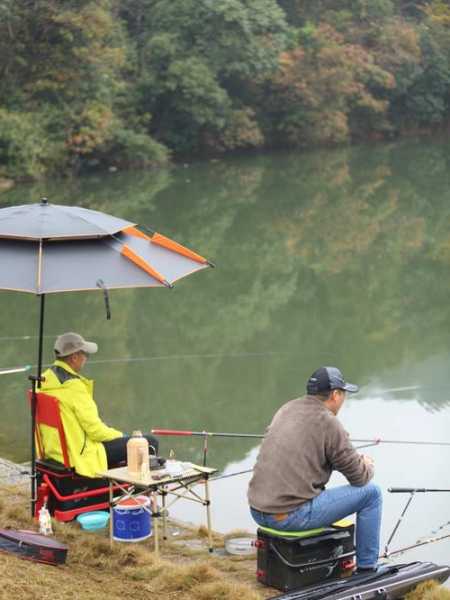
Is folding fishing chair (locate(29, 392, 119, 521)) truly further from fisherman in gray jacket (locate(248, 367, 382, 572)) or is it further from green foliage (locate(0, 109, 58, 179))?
green foliage (locate(0, 109, 58, 179))

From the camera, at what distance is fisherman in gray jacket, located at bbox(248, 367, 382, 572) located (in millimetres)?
4504

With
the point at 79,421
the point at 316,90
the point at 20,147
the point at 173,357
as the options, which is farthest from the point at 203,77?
the point at 79,421

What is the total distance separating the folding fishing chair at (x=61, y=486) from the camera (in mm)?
5473

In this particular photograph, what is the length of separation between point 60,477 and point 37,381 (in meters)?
0.49

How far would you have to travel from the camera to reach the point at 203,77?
116 feet

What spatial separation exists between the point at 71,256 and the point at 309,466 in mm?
1554

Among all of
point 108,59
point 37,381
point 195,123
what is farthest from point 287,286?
point 195,123

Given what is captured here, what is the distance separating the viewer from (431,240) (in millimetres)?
19062

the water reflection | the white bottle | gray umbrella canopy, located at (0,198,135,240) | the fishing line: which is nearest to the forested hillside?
the water reflection

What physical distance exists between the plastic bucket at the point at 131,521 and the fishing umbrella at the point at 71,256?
0.51 metres

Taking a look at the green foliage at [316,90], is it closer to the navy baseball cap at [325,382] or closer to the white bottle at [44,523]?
the white bottle at [44,523]

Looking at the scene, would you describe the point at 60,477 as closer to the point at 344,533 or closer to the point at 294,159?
the point at 344,533

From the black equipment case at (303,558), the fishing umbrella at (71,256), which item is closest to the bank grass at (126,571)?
the black equipment case at (303,558)

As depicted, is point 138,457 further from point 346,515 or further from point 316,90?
point 316,90
